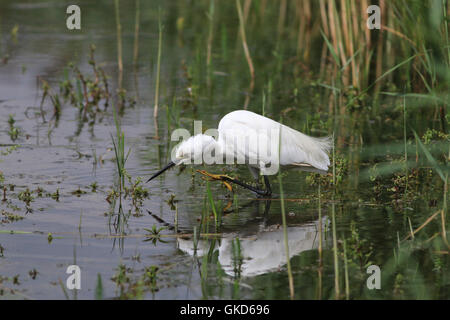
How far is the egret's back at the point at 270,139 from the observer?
21.9 feet

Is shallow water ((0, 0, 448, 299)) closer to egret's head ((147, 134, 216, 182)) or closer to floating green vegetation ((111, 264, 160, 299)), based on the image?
floating green vegetation ((111, 264, 160, 299))

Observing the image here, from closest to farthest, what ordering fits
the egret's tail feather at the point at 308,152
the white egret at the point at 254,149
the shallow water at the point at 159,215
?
the shallow water at the point at 159,215, the white egret at the point at 254,149, the egret's tail feather at the point at 308,152

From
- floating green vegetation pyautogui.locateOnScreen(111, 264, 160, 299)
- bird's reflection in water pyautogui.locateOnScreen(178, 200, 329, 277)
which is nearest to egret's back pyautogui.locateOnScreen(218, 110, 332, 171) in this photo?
bird's reflection in water pyautogui.locateOnScreen(178, 200, 329, 277)

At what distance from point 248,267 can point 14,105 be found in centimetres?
610

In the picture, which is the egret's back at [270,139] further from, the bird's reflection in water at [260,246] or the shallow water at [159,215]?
the bird's reflection in water at [260,246]

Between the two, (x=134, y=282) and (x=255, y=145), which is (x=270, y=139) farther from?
(x=134, y=282)

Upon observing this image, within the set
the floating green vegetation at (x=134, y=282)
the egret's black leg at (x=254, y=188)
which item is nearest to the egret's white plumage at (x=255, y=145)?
the egret's black leg at (x=254, y=188)

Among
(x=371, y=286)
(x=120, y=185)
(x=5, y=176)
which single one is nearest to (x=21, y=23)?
(x=5, y=176)

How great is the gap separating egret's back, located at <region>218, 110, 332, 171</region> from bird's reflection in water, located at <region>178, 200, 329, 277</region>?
762mm

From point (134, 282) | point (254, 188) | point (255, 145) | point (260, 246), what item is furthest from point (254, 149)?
point (134, 282)

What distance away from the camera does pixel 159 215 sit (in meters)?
6.27

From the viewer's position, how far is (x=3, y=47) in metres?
13.9

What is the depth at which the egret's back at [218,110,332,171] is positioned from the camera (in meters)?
6.68

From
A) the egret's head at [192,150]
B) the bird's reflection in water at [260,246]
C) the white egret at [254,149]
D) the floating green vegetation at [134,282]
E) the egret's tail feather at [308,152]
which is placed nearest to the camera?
the floating green vegetation at [134,282]
